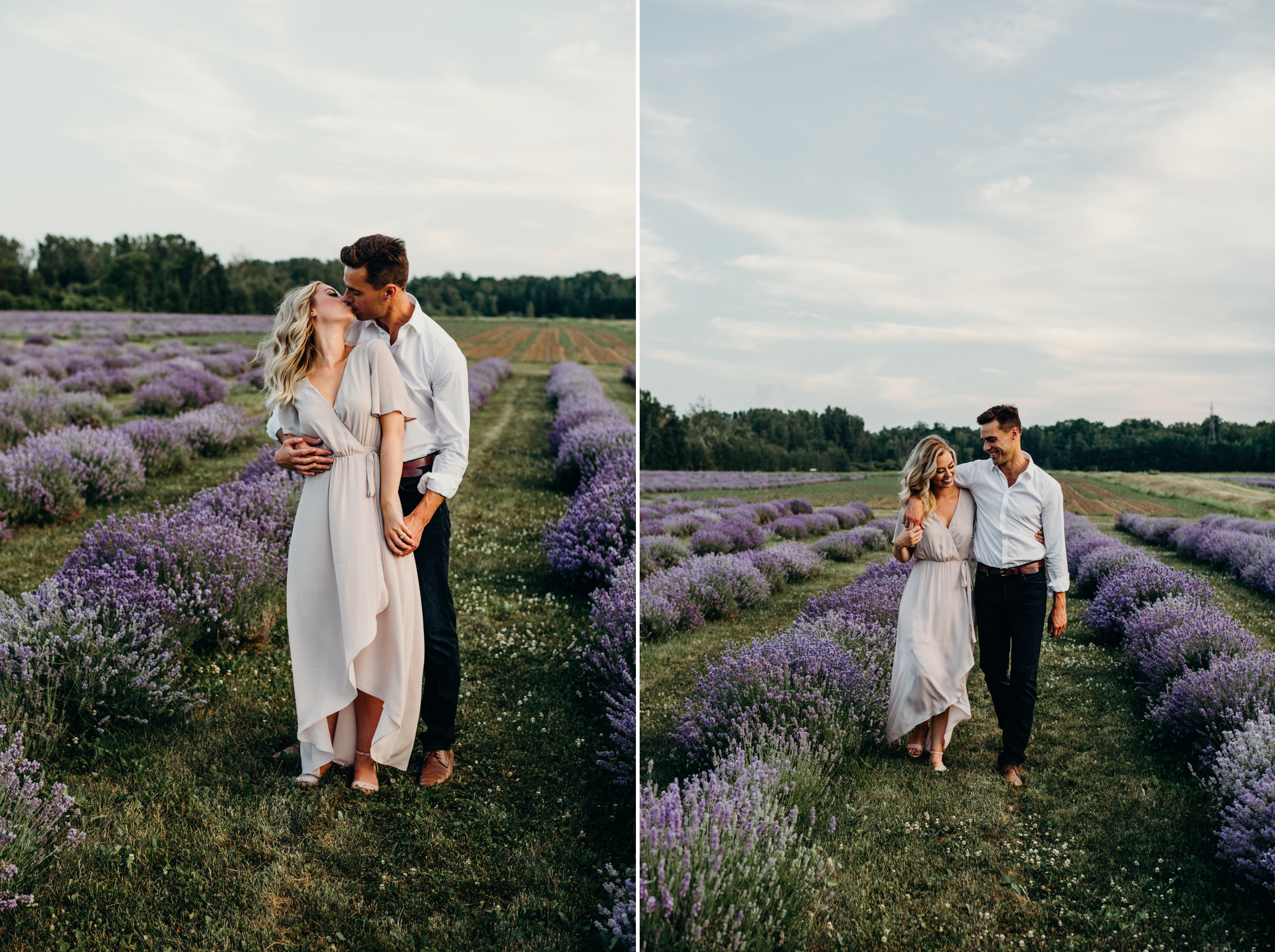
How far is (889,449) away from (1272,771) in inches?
51.9

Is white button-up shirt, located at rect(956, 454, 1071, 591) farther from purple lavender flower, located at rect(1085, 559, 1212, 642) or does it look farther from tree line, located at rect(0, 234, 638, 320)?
tree line, located at rect(0, 234, 638, 320)

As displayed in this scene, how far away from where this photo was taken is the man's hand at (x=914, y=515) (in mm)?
2611

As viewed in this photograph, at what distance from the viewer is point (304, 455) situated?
263 centimetres

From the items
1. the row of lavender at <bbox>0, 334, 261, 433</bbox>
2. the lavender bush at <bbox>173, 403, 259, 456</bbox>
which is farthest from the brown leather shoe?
the row of lavender at <bbox>0, 334, 261, 433</bbox>

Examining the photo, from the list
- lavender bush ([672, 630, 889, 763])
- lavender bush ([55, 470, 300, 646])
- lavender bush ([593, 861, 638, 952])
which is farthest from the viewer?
lavender bush ([55, 470, 300, 646])

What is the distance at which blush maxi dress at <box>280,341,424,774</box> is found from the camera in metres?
2.66

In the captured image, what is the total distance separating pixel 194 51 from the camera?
4.78 m

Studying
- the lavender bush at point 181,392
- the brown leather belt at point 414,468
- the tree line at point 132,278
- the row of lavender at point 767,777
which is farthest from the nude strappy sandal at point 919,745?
the lavender bush at point 181,392

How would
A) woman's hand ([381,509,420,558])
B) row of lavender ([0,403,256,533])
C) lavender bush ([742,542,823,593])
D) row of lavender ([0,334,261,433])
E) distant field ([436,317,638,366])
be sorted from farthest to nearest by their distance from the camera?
row of lavender ([0,334,261,433]), distant field ([436,317,638,366]), row of lavender ([0,403,256,533]), lavender bush ([742,542,823,593]), woman's hand ([381,509,420,558])

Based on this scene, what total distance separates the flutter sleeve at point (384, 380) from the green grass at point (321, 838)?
1509 millimetres

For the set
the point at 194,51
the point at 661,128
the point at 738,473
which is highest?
the point at 194,51

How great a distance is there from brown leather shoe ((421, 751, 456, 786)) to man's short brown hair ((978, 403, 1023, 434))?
247 centimetres

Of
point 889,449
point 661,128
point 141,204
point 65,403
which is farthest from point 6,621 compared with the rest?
point 65,403

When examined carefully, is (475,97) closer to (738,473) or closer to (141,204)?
(738,473)
